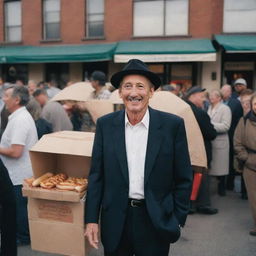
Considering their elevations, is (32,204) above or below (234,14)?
below

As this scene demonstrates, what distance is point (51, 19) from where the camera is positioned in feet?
55.1

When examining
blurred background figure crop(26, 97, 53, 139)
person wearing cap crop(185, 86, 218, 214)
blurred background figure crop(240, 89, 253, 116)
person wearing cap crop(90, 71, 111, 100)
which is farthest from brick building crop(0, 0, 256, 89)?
blurred background figure crop(26, 97, 53, 139)

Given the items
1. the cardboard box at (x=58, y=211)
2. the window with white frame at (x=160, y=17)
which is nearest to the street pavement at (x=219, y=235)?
the cardboard box at (x=58, y=211)

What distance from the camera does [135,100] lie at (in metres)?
2.42

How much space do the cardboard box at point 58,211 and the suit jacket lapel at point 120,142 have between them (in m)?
0.47

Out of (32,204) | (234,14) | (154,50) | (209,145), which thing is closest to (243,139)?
(209,145)

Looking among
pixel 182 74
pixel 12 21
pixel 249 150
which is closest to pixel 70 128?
pixel 249 150

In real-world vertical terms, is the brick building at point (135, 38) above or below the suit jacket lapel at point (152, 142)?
above

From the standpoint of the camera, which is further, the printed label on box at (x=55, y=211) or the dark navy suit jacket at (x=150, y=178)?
the printed label on box at (x=55, y=211)

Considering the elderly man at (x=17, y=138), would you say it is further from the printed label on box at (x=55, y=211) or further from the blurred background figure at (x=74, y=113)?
the blurred background figure at (x=74, y=113)

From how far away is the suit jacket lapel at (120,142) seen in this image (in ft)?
7.94

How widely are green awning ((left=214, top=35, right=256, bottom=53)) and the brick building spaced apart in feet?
0.07

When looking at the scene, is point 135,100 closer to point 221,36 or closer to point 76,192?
point 76,192

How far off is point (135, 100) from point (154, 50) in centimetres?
1176
